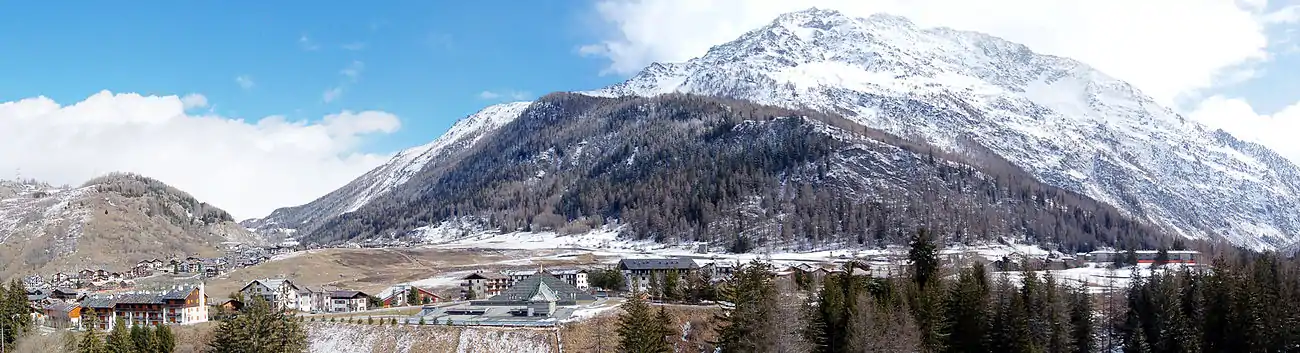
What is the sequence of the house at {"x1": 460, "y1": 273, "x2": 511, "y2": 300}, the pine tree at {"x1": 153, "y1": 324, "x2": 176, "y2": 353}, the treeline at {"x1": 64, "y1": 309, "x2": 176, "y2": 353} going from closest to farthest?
the treeline at {"x1": 64, "y1": 309, "x2": 176, "y2": 353}, the pine tree at {"x1": 153, "y1": 324, "x2": 176, "y2": 353}, the house at {"x1": 460, "y1": 273, "x2": 511, "y2": 300}

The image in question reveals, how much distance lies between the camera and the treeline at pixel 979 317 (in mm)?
62531

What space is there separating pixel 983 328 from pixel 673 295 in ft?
121

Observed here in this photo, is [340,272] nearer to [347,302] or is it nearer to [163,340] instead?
[347,302]

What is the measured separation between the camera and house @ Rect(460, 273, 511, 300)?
432 feet

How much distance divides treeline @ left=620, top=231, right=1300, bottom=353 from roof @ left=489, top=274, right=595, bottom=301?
1763cm

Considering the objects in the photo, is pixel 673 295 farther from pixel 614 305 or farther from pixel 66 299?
pixel 66 299

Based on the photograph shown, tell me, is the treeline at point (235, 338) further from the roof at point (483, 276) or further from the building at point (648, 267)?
the building at point (648, 267)

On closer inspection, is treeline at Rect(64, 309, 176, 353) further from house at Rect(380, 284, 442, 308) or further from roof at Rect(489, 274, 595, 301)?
house at Rect(380, 284, 442, 308)

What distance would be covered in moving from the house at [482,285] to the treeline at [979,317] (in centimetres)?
5837

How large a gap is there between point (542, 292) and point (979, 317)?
140 feet

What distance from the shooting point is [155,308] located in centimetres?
10456

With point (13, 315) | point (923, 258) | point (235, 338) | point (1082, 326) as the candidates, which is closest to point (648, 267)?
point (923, 258)

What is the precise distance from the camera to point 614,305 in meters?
94.8

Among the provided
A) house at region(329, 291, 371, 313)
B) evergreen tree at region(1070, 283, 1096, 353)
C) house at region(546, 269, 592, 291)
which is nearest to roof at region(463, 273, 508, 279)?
house at region(546, 269, 592, 291)
